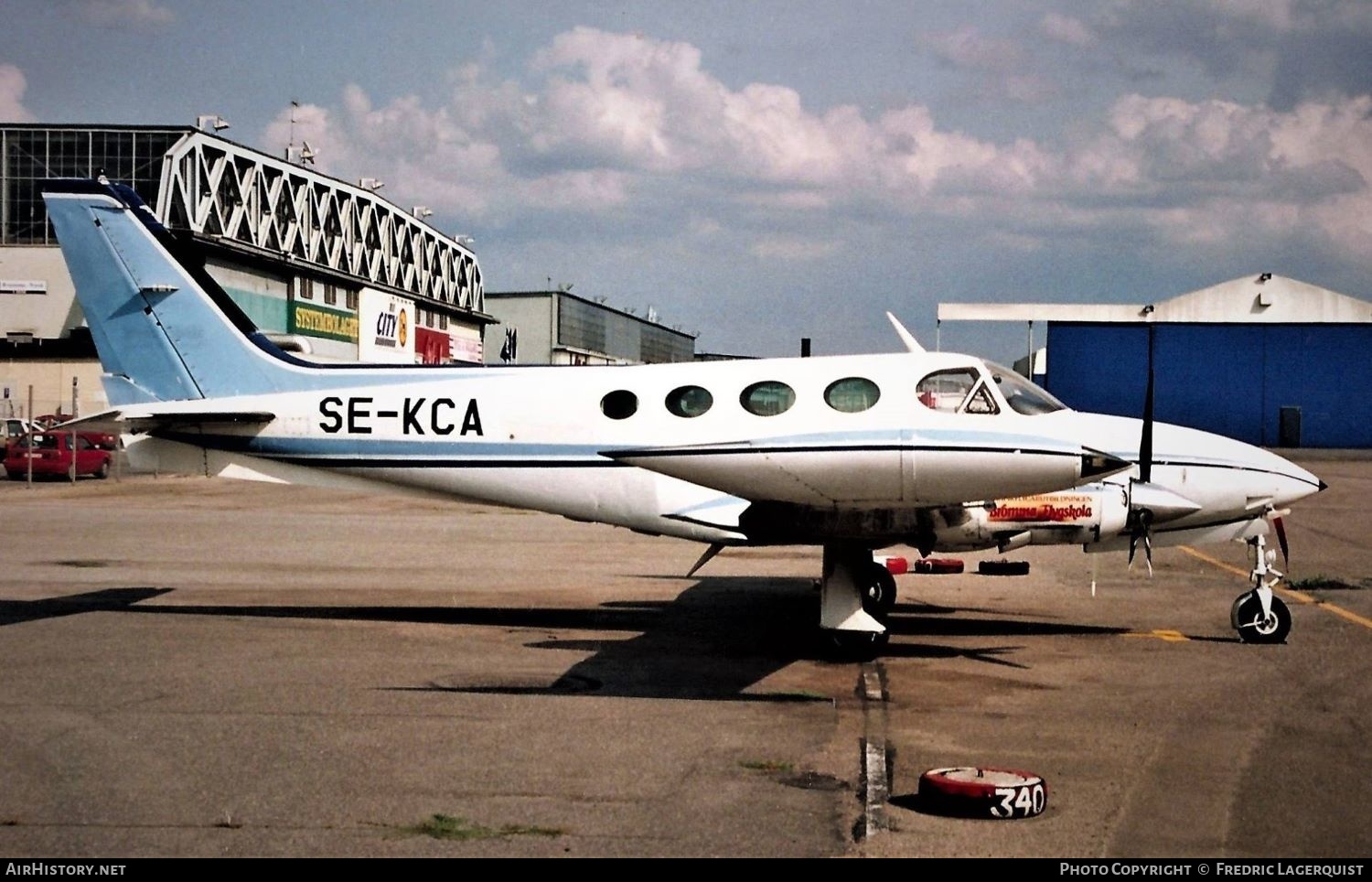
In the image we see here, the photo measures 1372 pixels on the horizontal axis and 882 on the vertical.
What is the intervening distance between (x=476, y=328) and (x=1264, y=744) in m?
92.0

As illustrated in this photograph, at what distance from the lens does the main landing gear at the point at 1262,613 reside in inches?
517

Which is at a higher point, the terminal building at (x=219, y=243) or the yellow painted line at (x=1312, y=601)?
the terminal building at (x=219, y=243)

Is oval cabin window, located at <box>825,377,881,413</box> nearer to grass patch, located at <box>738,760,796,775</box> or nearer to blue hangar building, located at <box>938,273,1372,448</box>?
grass patch, located at <box>738,760,796,775</box>

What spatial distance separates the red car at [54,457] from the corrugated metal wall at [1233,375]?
3735 cm

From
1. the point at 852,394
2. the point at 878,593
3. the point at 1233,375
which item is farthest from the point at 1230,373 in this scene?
the point at 852,394

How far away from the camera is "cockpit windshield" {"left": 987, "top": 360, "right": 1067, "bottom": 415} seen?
1256 centimetres

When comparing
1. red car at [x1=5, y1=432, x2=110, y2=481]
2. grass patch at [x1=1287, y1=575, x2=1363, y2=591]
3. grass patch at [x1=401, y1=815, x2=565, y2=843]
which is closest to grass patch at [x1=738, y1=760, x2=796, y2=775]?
grass patch at [x1=401, y1=815, x2=565, y2=843]

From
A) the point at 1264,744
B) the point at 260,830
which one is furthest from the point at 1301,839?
the point at 260,830

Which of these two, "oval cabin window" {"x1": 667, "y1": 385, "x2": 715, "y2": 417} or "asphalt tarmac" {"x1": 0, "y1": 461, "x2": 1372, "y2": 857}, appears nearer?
"asphalt tarmac" {"x1": 0, "y1": 461, "x2": 1372, "y2": 857}

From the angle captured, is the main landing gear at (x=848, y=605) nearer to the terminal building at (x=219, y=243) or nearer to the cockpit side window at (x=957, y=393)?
the cockpit side window at (x=957, y=393)

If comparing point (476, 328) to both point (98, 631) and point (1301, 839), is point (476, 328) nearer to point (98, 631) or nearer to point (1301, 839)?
point (98, 631)

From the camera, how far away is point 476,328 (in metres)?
98.1

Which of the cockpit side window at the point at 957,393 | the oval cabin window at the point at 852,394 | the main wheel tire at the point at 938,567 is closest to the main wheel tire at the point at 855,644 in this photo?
the main wheel tire at the point at 938,567

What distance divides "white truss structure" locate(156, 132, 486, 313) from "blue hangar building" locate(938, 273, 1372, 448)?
113 feet
